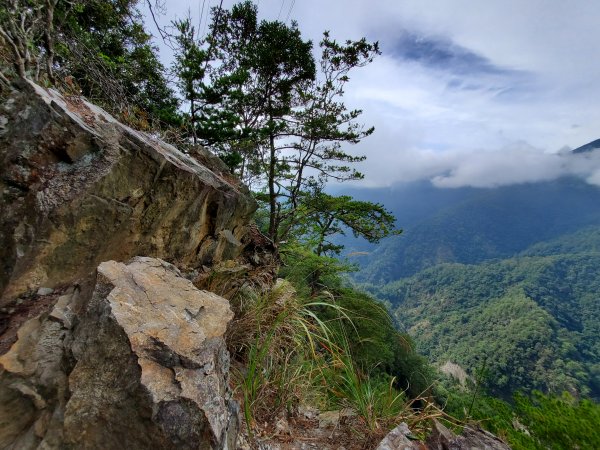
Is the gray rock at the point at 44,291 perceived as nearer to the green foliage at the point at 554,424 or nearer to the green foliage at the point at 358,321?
the green foliage at the point at 358,321

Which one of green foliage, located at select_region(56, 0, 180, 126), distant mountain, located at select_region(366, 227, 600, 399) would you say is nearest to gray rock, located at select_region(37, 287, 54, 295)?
green foliage, located at select_region(56, 0, 180, 126)

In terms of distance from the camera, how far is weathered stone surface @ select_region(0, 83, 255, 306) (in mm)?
2109

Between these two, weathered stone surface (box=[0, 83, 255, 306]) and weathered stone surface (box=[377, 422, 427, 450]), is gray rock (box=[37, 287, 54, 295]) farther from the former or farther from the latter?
weathered stone surface (box=[377, 422, 427, 450])

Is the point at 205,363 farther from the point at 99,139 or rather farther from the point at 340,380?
the point at 99,139

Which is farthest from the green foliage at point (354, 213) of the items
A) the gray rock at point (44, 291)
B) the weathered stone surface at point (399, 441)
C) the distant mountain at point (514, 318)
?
the distant mountain at point (514, 318)

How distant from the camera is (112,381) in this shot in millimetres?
1432

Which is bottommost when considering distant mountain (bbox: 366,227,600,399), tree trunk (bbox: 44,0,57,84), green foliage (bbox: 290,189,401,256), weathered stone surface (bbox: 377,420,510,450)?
distant mountain (bbox: 366,227,600,399)

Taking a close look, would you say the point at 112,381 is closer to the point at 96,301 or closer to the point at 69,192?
the point at 96,301

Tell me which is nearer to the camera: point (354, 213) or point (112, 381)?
point (112, 381)

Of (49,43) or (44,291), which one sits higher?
(49,43)

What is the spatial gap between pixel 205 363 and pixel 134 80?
27.3 ft

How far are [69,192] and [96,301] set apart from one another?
1.16 m

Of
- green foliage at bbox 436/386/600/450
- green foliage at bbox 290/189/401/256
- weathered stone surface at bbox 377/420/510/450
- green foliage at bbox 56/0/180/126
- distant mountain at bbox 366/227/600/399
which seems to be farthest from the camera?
distant mountain at bbox 366/227/600/399

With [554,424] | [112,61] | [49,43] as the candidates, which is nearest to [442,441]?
[554,424]
